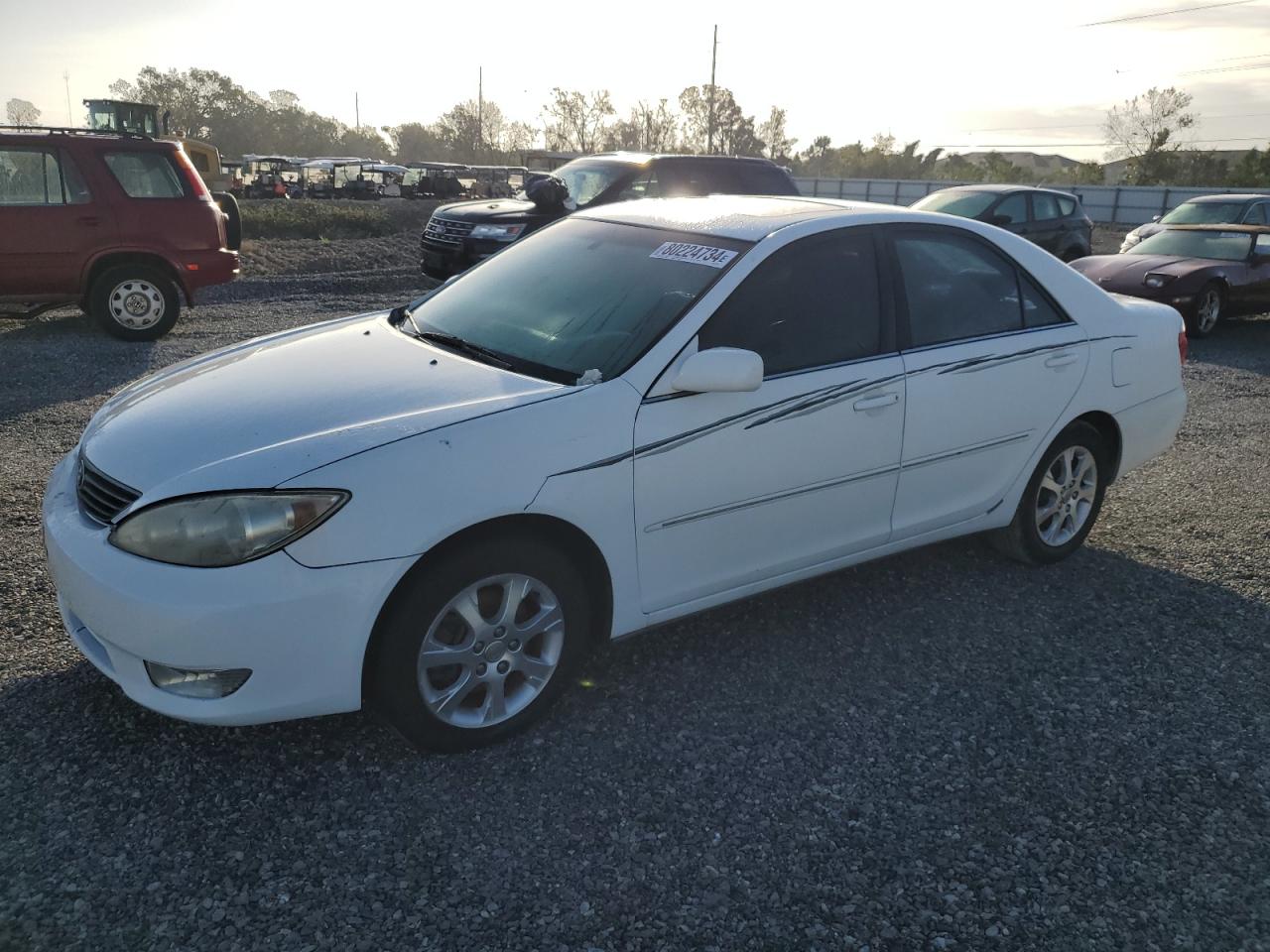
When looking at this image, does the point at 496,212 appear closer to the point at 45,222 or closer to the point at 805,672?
the point at 45,222

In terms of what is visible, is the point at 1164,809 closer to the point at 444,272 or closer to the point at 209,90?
the point at 444,272

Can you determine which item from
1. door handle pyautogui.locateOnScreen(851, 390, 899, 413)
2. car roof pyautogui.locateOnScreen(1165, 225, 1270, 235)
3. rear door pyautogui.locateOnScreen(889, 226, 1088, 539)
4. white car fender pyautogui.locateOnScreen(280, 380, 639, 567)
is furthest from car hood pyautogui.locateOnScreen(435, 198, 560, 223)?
white car fender pyautogui.locateOnScreen(280, 380, 639, 567)

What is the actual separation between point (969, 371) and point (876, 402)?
55 centimetres

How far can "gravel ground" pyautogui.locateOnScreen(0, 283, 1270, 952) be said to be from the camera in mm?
2457

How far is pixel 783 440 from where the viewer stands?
345 cm

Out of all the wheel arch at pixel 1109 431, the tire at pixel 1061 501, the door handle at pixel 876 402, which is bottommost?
the tire at pixel 1061 501

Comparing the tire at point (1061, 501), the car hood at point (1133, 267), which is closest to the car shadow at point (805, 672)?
the tire at point (1061, 501)

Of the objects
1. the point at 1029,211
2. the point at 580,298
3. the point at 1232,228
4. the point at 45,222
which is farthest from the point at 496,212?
the point at 580,298

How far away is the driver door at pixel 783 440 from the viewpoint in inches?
127

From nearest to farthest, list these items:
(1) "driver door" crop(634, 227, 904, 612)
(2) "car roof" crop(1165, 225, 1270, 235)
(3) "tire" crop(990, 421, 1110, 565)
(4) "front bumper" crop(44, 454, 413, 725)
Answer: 1. (4) "front bumper" crop(44, 454, 413, 725)
2. (1) "driver door" crop(634, 227, 904, 612)
3. (3) "tire" crop(990, 421, 1110, 565)
4. (2) "car roof" crop(1165, 225, 1270, 235)

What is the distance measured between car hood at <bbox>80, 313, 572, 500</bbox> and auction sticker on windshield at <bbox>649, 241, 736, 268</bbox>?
80cm

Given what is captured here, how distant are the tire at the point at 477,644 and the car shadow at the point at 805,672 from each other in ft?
0.45

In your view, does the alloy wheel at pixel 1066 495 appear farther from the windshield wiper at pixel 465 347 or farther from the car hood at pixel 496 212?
the car hood at pixel 496 212

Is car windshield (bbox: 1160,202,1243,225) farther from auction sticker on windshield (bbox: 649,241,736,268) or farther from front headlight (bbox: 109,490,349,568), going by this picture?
front headlight (bbox: 109,490,349,568)
